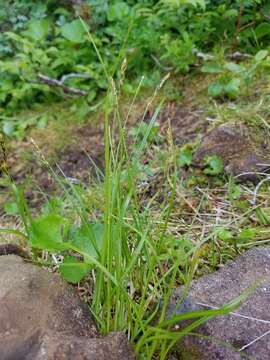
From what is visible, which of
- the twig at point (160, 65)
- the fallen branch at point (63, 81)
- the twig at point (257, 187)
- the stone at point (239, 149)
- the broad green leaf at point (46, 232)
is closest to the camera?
the broad green leaf at point (46, 232)

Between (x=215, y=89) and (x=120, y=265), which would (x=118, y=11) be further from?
(x=120, y=265)

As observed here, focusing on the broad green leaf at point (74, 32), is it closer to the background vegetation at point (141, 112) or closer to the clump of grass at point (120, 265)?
the background vegetation at point (141, 112)

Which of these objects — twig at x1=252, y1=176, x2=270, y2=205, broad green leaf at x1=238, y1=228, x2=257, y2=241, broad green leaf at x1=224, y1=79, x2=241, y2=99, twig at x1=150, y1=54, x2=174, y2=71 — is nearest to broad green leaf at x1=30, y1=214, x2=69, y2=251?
broad green leaf at x1=238, y1=228, x2=257, y2=241

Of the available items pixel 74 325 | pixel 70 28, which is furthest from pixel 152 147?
pixel 74 325

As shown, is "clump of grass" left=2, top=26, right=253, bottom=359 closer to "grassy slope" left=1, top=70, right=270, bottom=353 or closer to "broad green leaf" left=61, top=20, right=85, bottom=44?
"grassy slope" left=1, top=70, right=270, bottom=353

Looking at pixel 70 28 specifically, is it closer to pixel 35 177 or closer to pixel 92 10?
pixel 92 10

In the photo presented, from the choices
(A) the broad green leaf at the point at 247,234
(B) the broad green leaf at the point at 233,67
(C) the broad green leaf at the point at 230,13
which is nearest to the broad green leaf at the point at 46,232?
(A) the broad green leaf at the point at 247,234
